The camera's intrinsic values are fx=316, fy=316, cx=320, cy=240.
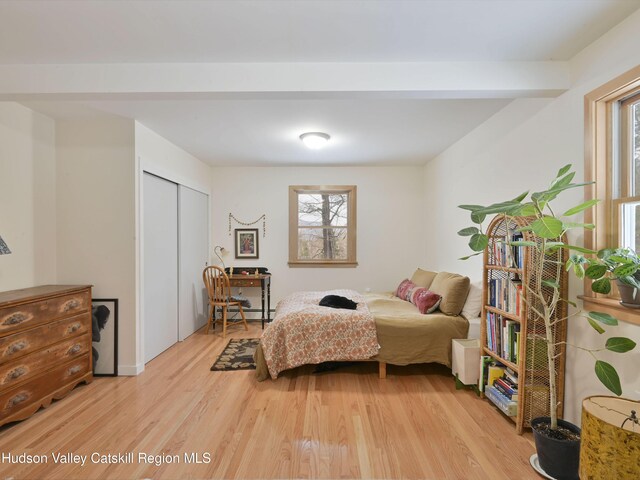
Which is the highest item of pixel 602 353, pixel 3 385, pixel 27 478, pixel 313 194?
pixel 313 194

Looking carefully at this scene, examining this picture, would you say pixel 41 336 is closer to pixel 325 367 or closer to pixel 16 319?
pixel 16 319

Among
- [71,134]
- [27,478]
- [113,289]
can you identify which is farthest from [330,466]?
[71,134]

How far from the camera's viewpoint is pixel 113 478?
5.59 ft

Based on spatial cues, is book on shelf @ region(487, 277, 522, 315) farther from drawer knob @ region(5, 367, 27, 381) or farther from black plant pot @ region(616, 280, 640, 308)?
drawer knob @ region(5, 367, 27, 381)

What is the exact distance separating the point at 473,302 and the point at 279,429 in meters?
2.10

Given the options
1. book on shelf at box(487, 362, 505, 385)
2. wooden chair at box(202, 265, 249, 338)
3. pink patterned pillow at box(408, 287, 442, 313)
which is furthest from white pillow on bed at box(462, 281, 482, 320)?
wooden chair at box(202, 265, 249, 338)

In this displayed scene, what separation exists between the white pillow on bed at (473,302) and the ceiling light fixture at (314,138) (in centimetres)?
221

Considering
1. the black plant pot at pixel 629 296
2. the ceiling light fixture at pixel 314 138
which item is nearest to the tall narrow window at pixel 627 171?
the black plant pot at pixel 629 296

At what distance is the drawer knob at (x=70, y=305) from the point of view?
8.54 feet

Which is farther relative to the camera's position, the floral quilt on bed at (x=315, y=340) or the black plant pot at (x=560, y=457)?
the floral quilt on bed at (x=315, y=340)

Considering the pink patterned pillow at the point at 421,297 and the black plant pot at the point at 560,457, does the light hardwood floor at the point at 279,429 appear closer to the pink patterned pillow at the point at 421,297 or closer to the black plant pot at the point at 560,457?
the black plant pot at the point at 560,457

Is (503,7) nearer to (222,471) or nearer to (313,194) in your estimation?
(222,471)

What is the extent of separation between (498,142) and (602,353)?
191 cm

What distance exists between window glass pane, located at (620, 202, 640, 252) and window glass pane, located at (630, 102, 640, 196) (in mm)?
84
